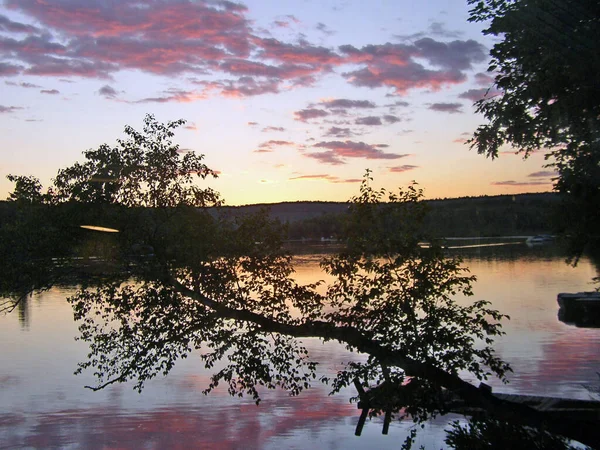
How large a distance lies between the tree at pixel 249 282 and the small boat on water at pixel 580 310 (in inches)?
1288

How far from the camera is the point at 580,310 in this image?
138ft

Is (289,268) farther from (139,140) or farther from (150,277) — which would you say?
(139,140)

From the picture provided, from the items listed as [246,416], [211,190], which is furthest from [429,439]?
[211,190]

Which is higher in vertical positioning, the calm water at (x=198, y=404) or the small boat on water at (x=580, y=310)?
the small boat on water at (x=580, y=310)

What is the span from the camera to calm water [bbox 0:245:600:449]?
20047mm

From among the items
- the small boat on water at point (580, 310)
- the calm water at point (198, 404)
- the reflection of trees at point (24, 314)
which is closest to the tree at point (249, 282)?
the calm water at point (198, 404)

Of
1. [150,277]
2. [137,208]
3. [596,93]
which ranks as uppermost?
[596,93]

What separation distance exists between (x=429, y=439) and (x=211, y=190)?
10324mm

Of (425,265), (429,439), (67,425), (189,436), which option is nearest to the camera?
(425,265)

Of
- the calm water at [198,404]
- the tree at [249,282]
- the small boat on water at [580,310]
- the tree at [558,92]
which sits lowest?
the calm water at [198,404]

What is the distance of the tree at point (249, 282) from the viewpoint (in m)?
10.4

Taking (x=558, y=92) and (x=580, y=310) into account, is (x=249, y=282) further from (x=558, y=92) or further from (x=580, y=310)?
(x=580, y=310)

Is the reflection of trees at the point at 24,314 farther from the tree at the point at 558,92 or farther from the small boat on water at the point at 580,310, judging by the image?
the tree at the point at 558,92

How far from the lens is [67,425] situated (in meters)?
22.3
